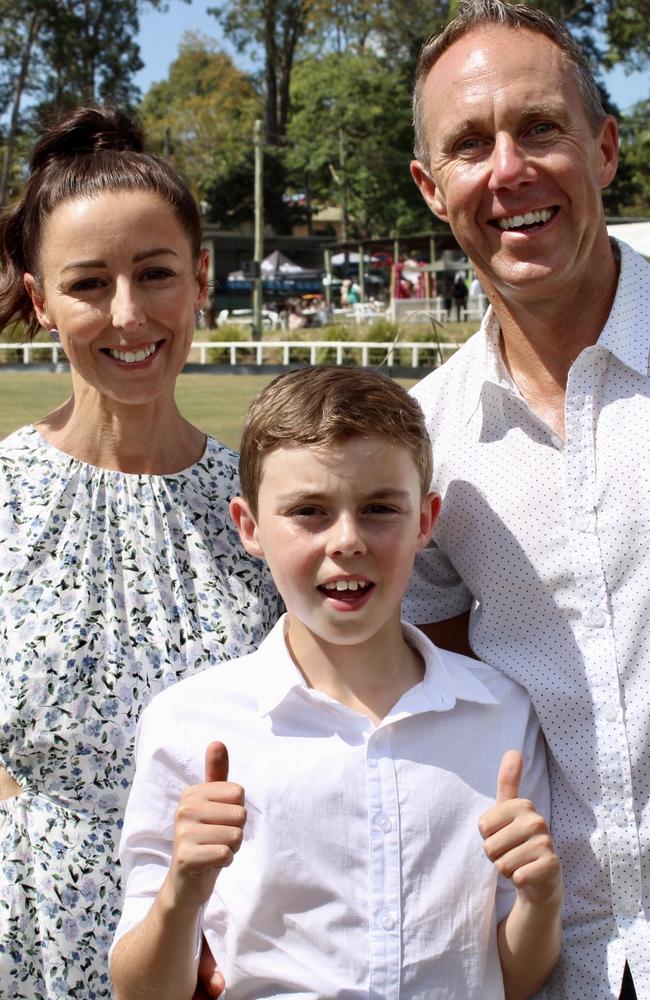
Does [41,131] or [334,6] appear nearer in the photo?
[41,131]

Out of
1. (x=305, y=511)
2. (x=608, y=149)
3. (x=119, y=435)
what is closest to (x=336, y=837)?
(x=305, y=511)

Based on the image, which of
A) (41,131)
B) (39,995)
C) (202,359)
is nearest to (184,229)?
(41,131)

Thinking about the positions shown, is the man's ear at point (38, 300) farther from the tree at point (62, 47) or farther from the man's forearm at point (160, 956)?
the tree at point (62, 47)

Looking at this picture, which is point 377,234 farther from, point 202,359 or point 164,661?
point 164,661

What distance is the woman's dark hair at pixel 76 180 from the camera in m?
2.90

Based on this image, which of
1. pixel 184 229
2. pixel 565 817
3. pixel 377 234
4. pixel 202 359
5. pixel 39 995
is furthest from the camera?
pixel 377 234

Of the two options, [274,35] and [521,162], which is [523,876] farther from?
[274,35]

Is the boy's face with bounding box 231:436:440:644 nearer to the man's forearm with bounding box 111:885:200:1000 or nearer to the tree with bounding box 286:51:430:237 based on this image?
the man's forearm with bounding box 111:885:200:1000

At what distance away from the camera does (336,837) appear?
2.20 m

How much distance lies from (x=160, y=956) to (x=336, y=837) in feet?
1.19

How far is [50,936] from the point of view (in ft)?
8.56

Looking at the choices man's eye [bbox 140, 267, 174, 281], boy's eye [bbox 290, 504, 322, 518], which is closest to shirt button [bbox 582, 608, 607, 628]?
boy's eye [bbox 290, 504, 322, 518]

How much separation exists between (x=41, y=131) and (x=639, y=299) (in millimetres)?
1590

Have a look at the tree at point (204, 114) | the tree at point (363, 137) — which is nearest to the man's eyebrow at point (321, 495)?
the tree at point (363, 137)
